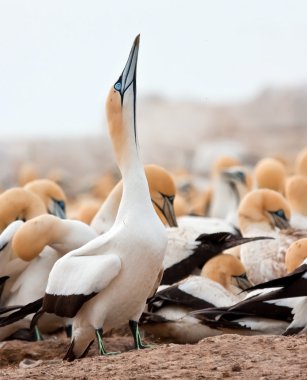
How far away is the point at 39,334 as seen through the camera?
797 centimetres

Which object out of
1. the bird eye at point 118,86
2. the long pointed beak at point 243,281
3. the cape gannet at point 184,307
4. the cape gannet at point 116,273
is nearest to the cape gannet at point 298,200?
the long pointed beak at point 243,281

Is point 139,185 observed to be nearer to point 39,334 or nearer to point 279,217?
point 39,334

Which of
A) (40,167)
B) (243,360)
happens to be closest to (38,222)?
(243,360)

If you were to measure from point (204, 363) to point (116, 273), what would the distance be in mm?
1094

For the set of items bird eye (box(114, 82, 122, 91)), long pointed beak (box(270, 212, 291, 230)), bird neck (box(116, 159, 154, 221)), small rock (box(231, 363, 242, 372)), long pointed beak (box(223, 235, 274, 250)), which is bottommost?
long pointed beak (box(270, 212, 291, 230))

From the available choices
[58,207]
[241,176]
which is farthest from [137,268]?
[241,176]

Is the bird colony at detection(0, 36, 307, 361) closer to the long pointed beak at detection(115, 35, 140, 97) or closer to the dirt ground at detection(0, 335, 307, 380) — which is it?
the long pointed beak at detection(115, 35, 140, 97)

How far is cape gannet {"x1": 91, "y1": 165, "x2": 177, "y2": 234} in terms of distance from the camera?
9422 mm

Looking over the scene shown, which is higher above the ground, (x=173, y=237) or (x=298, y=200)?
(x=173, y=237)

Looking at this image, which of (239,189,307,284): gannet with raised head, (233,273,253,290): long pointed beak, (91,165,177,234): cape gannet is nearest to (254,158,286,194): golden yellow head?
(239,189,307,284): gannet with raised head

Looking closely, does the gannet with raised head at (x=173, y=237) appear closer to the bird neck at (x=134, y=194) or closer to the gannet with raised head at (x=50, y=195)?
the gannet with raised head at (x=50, y=195)

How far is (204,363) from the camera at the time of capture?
5.42m

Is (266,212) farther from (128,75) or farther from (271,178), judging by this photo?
(128,75)

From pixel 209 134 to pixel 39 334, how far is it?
101 feet
